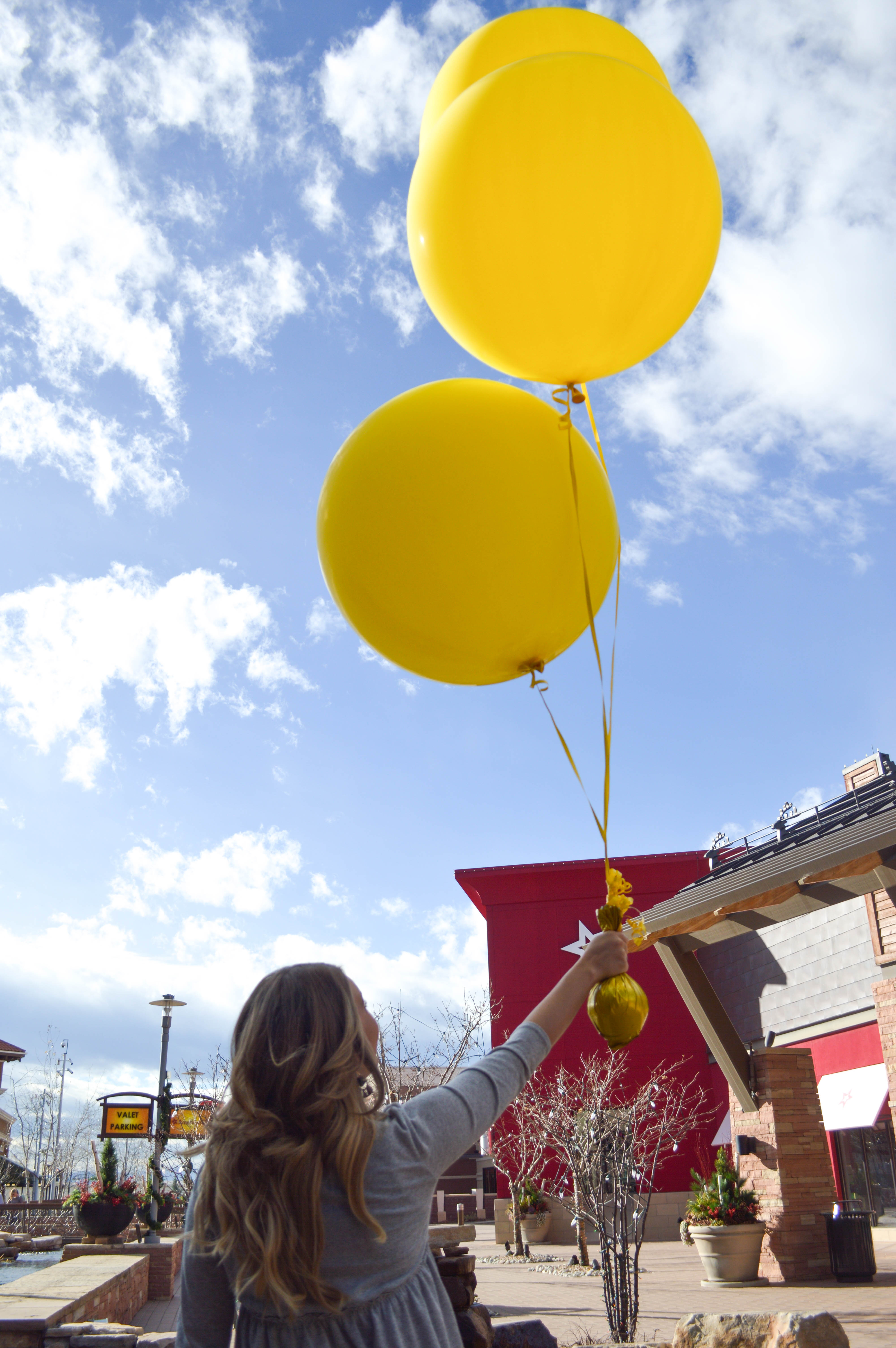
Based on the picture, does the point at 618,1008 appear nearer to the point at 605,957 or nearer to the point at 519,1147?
the point at 605,957

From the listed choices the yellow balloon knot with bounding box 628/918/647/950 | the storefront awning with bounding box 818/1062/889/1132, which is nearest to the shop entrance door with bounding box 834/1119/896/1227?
the storefront awning with bounding box 818/1062/889/1132

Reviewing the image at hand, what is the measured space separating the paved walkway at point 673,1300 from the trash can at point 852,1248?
142 mm

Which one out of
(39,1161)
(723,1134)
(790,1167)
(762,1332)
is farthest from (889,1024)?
(39,1161)

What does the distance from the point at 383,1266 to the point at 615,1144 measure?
7.86 metres

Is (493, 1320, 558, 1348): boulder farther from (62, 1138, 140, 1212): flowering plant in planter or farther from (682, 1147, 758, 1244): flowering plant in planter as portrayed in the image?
(62, 1138, 140, 1212): flowering plant in planter

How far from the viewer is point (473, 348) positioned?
2.77m

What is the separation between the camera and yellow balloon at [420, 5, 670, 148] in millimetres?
2803

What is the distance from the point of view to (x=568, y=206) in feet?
7.96

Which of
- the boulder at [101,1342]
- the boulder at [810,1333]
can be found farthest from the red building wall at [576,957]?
the boulder at [101,1342]

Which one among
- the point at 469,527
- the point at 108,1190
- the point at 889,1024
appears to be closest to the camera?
the point at 469,527

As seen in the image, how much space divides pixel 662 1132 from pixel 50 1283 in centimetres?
1359

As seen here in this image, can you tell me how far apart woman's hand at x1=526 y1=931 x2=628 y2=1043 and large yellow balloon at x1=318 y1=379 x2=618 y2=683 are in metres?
1.00

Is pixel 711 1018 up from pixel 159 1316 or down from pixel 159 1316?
up

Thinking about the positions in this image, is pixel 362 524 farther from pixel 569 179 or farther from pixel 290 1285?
pixel 290 1285
